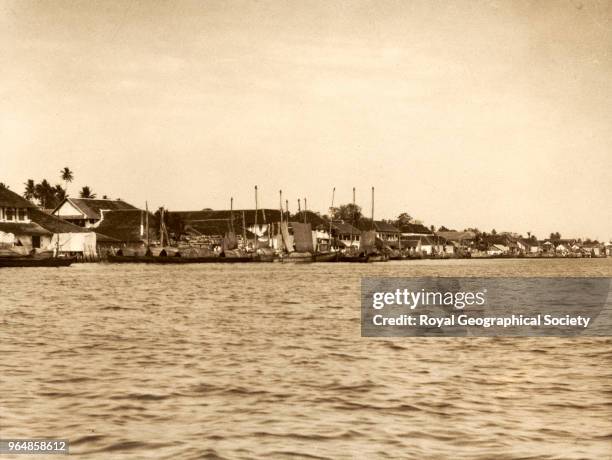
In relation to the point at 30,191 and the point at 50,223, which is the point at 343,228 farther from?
the point at 50,223

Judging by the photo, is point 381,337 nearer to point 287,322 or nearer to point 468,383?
point 287,322

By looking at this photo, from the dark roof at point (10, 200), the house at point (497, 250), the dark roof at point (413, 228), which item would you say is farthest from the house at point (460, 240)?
the dark roof at point (10, 200)

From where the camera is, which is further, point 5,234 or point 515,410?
point 5,234

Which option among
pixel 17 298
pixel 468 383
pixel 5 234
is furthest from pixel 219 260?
pixel 468 383

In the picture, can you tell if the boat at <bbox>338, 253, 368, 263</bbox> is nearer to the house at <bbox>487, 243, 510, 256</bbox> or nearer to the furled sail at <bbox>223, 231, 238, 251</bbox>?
the furled sail at <bbox>223, 231, 238, 251</bbox>

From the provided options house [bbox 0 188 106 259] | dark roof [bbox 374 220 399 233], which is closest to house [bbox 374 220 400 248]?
dark roof [bbox 374 220 399 233]

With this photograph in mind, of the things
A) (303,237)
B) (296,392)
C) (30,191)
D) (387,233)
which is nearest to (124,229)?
(303,237)

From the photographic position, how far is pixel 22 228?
204ft

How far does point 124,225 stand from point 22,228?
16.9 metres

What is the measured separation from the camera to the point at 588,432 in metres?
8.22

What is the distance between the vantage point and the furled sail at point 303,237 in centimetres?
7444

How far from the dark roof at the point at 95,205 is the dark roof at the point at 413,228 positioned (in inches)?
2515

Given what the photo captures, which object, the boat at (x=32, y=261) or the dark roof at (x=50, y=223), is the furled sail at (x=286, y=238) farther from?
the boat at (x=32, y=261)

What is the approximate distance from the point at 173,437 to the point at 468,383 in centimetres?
410
